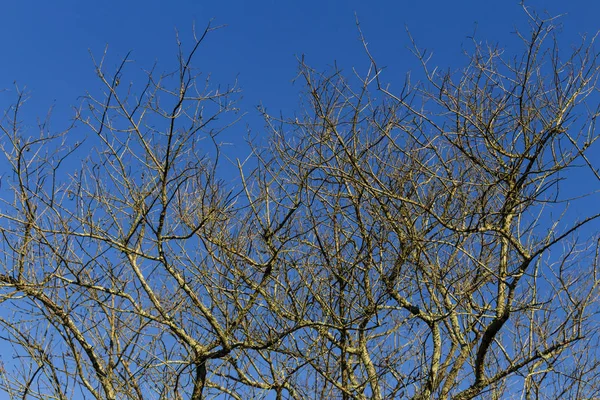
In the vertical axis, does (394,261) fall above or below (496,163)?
below

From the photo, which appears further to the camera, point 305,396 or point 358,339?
point 358,339

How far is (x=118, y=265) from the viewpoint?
444 centimetres

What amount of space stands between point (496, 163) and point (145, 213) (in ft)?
8.13

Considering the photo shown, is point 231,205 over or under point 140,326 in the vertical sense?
over

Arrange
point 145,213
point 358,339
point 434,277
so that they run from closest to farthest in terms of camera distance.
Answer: point 434,277
point 145,213
point 358,339

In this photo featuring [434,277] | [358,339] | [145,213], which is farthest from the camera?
[358,339]

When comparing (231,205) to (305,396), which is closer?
(305,396)

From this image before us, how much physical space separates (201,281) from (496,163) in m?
2.25

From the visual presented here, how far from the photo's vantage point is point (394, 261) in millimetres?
4496

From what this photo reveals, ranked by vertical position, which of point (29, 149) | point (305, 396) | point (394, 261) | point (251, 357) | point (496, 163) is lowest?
point (305, 396)

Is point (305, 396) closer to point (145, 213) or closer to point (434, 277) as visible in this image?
point (434, 277)

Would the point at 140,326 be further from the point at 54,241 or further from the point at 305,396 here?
the point at 305,396

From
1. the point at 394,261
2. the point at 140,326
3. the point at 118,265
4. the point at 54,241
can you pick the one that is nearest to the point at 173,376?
the point at 140,326

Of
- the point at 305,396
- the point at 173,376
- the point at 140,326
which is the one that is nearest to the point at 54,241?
the point at 140,326
